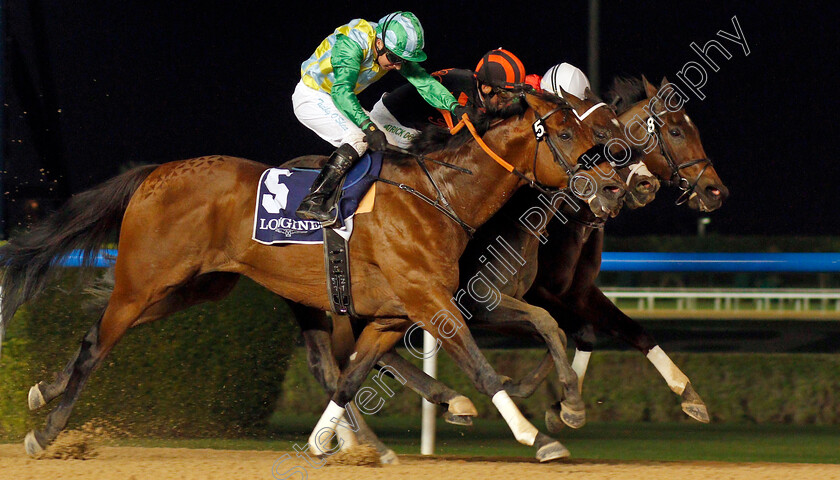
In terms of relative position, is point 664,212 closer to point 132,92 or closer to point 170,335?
point 132,92

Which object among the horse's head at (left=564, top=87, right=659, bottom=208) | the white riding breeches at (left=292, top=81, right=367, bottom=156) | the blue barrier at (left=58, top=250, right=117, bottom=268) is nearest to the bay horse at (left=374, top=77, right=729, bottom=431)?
the horse's head at (left=564, top=87, right=659, bottom=208)

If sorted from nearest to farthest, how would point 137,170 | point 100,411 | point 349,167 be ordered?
point 349,167 → point 137,170 → point 100,411

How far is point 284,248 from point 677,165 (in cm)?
176

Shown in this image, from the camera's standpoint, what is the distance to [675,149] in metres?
4.36

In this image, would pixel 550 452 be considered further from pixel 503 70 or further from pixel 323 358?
pixel 503 70

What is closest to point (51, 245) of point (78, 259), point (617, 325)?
point (78, 259)

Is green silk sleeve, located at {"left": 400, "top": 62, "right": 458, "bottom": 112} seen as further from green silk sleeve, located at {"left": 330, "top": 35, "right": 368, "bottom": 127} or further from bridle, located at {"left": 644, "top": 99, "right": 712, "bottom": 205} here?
bridle, located at {"left": 644, "top": 99, "right": 712, "bottom": 205}

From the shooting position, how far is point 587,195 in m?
3.46

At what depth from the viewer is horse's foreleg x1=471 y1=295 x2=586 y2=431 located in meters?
3.64

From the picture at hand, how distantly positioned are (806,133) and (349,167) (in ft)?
46.1

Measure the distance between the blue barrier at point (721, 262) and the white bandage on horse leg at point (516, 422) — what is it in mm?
1629

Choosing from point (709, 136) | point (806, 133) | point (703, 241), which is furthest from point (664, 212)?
point (703, 241)

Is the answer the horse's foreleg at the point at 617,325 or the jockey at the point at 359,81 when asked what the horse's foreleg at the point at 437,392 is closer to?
the jockey at the point at 359,81

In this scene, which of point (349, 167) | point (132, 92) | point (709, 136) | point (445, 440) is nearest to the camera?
point (349, 167)
